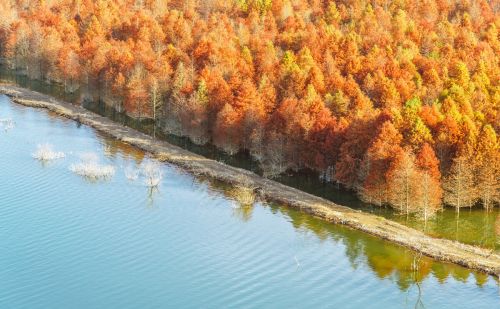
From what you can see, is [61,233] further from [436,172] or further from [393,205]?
[436,172]

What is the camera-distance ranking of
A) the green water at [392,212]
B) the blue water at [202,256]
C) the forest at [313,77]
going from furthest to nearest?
the forest at [313,77]
the green water at [392,212]
the blue water at [202,256]

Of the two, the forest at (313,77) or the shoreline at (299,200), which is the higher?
the forest at (313,77)

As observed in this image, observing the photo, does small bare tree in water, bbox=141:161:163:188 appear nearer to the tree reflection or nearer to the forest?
the tree reflection

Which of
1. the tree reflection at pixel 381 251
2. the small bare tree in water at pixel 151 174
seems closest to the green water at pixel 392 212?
the tree reflection at pixel 381 251

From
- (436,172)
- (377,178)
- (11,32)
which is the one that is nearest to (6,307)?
(377,178)

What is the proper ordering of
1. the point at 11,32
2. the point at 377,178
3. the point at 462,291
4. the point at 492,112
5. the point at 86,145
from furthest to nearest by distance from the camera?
the point at 11,32 < the point at 86,145 < the point at 492,112 < the point at 377,178 < the point at 462,291

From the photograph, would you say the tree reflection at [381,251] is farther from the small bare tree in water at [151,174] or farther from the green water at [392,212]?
the small bare tree in water at [151,174]
